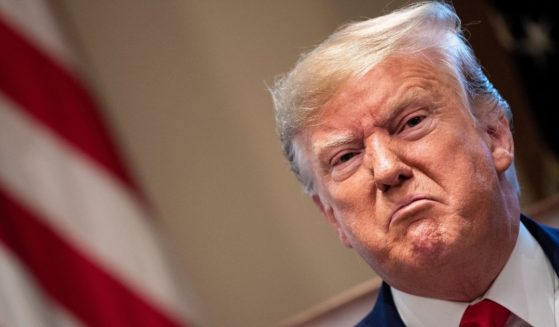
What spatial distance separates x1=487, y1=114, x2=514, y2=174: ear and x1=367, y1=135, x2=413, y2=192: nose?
0.51 ft

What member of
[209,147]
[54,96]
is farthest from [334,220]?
[54,96]

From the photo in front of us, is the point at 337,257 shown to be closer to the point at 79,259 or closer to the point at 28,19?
the point at 79,259

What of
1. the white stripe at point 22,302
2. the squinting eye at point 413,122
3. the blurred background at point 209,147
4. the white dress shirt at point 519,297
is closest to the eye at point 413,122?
the squinting eye at point 413,122

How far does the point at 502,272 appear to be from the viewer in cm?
104

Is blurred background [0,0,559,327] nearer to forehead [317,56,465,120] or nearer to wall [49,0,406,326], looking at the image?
wall [49,0,406,326]

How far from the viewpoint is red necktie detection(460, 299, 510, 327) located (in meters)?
1.01

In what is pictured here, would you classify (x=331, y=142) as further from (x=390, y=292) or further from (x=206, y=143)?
(x=206, y=143)

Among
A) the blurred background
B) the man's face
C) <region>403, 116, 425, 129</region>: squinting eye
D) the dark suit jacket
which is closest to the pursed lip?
the man's face

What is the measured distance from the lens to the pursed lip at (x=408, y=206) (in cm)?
96

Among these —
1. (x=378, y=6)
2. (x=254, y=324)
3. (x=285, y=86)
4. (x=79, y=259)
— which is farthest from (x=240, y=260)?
(x=285, y=86)

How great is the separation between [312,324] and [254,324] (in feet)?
0.83

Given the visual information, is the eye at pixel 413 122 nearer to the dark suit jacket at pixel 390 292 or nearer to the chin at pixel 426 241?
the chin at pixel 426 241

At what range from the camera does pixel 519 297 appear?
1.04 m

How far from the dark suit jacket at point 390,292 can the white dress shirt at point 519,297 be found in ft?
0.05
